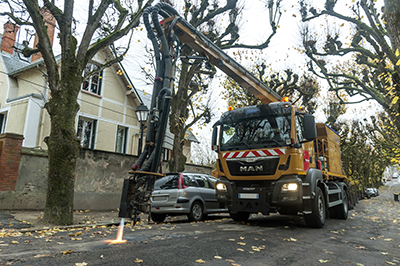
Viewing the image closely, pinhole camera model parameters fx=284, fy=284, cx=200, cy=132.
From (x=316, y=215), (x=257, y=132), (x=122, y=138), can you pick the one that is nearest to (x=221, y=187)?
(x=257, y=132)

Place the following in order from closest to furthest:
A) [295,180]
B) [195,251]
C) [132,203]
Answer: [195,251], [132,203], [295,180]

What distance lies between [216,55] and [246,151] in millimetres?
2851

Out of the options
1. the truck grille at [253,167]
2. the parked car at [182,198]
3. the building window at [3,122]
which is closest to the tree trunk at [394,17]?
the truck grille at [253,167]

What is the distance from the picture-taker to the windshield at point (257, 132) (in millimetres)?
7402

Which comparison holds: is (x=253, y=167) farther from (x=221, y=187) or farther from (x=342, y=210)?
(x=342, y=210)

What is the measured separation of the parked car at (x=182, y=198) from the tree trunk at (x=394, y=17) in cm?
667

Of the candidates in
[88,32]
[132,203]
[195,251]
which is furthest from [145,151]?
[88,32]

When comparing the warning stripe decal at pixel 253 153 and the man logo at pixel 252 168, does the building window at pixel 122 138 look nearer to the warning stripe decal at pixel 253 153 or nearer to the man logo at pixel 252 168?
the warning stripe decal at pixel 253 153

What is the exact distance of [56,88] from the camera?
25.1 ft

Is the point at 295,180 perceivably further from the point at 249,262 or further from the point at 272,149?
the point at 249,262

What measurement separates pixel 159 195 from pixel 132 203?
323 centimetres

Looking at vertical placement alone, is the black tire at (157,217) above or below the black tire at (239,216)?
below

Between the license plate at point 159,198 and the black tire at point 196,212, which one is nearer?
the license plate at point 159,198

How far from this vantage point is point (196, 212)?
30.9ft
